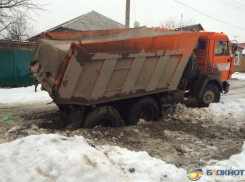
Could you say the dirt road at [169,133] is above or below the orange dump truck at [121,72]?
below

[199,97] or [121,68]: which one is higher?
[121,68]

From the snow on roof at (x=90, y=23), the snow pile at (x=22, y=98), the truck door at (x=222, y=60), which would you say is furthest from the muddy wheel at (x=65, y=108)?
the snow on roof at (x=90, y=23)

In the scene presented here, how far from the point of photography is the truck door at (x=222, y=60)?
7.15 meters

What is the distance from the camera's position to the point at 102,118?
4941mm

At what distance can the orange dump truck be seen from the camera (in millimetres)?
4207

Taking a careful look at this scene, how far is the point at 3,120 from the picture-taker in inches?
232

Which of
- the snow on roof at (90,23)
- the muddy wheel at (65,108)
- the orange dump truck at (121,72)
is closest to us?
the orange dump truck at (121,72)

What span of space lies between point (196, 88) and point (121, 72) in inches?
→ 133

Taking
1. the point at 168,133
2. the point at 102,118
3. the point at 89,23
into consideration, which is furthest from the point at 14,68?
the point at 168,133

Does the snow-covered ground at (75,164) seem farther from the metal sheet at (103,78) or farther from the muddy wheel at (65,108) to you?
the muddy wheel at (65,108)

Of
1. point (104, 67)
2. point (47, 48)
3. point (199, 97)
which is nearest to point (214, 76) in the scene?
point (199, 97)

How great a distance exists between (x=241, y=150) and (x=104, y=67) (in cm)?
323

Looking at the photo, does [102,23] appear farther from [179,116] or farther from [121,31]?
[179,116]

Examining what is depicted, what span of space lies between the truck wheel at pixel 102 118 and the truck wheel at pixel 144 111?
0.36 meters
